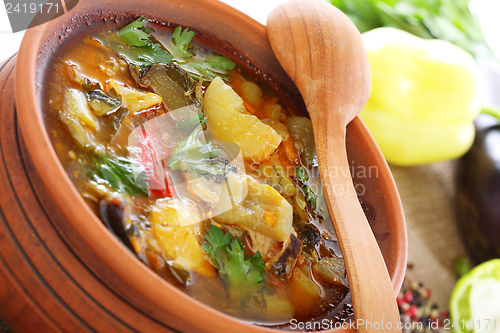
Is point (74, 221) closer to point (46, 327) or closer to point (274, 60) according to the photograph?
point (46, 327)

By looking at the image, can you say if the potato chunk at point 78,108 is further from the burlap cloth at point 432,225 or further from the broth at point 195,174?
the burlap cloth at point 432,225

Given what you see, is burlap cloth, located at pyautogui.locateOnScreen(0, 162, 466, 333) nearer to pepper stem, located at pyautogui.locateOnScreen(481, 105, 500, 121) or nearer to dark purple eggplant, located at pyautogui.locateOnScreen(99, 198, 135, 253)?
pepper stem, located at pyautogui.locateOnScreen(481, 105, 500, 121)

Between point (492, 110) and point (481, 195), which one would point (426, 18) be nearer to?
point (492, 110)

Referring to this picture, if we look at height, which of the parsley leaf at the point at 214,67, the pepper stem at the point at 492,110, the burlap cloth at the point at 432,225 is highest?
the parsley leaf at the point at 214,67

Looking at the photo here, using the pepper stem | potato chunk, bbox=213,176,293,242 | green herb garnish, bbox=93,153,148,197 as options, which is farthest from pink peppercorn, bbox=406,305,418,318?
green herb garnish, bbox=93,153,148,197

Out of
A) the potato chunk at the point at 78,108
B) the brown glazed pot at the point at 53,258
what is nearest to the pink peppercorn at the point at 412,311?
the brown glazed pot at the point at 53,258

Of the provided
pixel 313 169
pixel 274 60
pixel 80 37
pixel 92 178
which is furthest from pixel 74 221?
pixel 274 60

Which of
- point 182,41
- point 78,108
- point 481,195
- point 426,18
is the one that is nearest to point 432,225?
point 481,195
